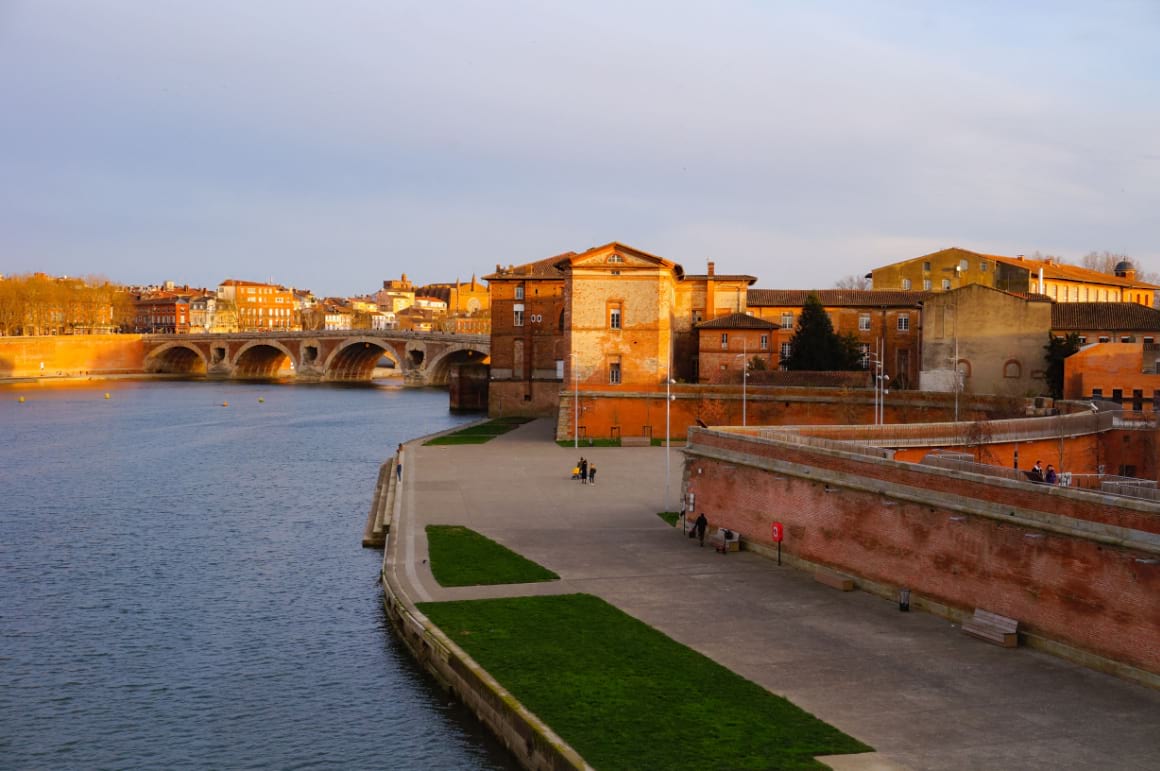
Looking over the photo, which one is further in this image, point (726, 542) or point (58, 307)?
point (58, 307)

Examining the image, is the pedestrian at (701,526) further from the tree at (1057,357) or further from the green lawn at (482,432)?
the tree at (1057,357)

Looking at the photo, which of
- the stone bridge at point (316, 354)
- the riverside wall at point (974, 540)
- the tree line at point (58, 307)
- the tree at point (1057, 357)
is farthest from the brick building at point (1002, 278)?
the tree line at point (58, 307)

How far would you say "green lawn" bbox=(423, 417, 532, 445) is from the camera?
58.9 m

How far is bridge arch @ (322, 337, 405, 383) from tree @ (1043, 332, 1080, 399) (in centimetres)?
9132

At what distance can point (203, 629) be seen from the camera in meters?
24.6

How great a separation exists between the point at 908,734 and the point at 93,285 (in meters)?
192

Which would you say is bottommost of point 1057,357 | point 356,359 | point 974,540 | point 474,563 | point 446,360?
point 474,563

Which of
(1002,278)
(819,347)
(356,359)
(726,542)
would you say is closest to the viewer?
(726,542)

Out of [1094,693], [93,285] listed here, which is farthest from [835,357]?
[93,285]

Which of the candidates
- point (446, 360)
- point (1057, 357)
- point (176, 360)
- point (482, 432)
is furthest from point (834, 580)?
point (176, 360)

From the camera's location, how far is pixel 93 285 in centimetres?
18438

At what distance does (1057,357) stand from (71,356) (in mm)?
131794

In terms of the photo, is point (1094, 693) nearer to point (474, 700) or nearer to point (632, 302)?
point (474, 700)

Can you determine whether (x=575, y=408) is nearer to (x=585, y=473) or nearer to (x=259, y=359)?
(x=585, y=473)
